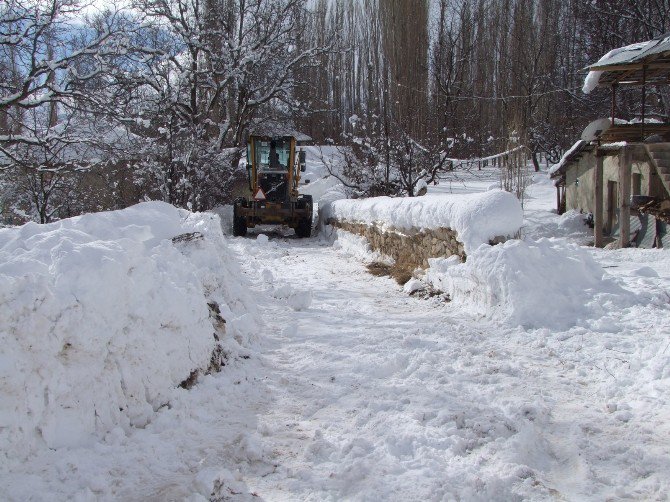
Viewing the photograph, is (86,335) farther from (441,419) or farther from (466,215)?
(466,215)

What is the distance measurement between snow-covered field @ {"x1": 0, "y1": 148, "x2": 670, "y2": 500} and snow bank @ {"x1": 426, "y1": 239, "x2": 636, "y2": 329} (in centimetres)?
2

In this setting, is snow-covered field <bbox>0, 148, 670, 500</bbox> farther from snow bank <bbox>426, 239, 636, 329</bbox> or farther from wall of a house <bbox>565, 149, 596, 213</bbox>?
wall of a house <bbox>565, 149, 596, 213</bbox>

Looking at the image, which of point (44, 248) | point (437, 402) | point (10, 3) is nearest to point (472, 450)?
point (437, 402)

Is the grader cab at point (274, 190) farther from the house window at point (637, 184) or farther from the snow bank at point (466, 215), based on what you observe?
the house window at point (637, 184)

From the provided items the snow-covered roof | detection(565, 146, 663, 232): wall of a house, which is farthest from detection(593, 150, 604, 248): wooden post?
the snow-covered roof

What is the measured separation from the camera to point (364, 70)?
3597cm

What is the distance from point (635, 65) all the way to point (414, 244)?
22.7 feet

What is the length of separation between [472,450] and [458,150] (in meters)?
15.6

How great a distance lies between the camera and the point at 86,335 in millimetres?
2896

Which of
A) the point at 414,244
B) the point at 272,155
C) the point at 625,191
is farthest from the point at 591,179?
the point at 414,244

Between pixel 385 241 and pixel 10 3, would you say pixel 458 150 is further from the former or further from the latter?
pixel 10 3

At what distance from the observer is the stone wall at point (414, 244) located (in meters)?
6.96

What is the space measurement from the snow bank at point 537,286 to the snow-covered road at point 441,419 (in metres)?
0.26

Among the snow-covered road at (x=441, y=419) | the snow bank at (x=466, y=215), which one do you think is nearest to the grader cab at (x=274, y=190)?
the snow bank at (x=466, y=215)
